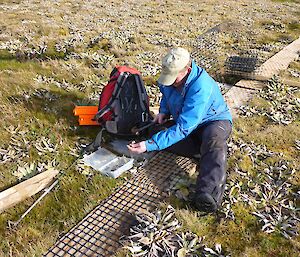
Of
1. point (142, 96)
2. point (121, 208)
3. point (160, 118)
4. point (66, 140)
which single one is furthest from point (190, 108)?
point (66, 140)

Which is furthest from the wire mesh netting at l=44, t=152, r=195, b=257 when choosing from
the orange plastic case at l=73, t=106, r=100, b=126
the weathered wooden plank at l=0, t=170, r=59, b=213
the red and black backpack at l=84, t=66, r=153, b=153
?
the orange plastic case at l=73, t=106, r=100, b=126

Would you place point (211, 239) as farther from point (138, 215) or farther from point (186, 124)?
point (186, 124)

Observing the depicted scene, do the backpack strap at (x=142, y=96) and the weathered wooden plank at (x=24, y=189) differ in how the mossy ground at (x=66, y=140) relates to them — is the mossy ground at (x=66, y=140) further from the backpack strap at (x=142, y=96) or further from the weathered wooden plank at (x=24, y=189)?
the backpack strap at (x=142, y=96)

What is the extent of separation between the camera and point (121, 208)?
18.9 ft

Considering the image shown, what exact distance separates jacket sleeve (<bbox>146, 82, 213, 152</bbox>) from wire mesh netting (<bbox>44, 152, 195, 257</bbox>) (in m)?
0.77

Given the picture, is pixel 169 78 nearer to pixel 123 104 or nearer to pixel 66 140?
pixel 123 104

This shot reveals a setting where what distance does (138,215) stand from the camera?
5.54 meters

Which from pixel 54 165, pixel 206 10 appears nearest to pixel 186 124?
pixel 54 165

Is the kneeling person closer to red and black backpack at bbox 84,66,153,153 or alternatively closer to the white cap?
the white cap

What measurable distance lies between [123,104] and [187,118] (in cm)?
185

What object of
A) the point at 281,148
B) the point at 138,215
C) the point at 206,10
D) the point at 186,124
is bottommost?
the point at 206,10

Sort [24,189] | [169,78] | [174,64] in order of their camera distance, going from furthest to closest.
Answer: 1. [24,189]
2. [169,78]
3. [174,64]

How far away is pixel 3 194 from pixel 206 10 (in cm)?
2405

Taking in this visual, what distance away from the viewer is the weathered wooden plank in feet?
18.8
